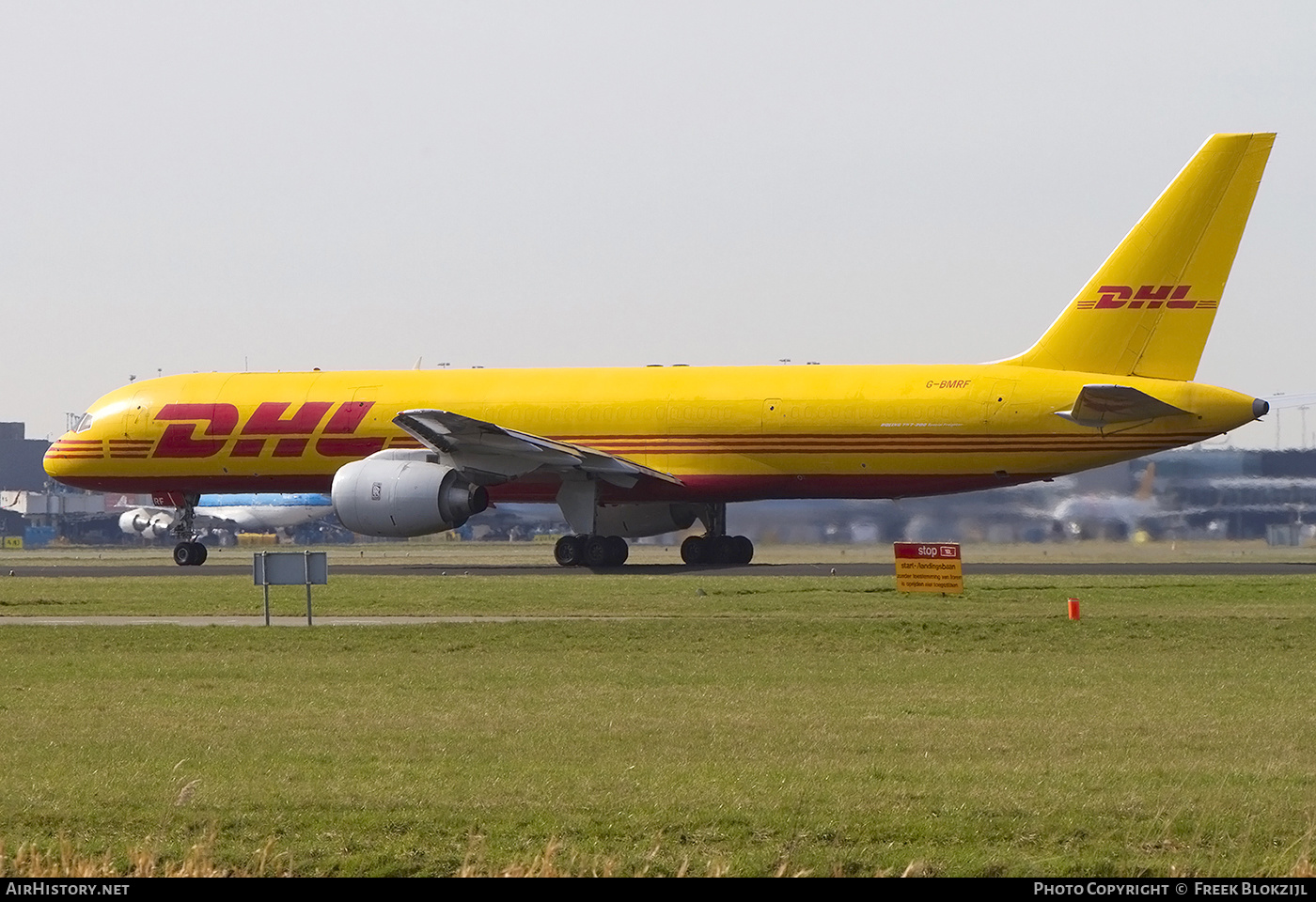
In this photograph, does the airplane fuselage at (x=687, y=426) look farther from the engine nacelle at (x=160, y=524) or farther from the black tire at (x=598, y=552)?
the engine nacelle at (x=160, y=524)

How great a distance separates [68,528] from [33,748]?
104421mm

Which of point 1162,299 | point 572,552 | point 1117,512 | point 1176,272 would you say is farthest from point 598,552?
point 1176,272

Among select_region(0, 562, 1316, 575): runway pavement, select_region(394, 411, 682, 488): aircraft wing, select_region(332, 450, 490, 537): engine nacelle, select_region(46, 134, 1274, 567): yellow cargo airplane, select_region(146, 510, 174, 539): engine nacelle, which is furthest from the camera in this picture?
select_region(146, 510, 174, 539): engine nacelle

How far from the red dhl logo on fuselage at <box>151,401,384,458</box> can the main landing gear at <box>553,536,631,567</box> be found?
5300 millimetres

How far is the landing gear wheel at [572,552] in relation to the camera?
42.2 m

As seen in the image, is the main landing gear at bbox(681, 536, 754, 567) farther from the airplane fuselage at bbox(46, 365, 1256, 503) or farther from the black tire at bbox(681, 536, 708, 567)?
the airplane fuselage at bbox(46, 365, 1256, 503)

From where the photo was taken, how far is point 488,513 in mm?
83938

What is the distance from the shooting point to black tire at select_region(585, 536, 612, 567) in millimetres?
41969

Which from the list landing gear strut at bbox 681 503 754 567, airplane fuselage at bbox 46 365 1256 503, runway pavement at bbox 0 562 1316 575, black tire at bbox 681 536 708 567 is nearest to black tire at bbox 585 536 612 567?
runway pavement at bbox 0 562 1316 575

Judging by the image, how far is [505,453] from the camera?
132ft

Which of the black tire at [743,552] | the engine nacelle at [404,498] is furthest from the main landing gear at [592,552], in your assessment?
the black tire at [743,552]

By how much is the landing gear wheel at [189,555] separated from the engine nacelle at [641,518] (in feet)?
37.1

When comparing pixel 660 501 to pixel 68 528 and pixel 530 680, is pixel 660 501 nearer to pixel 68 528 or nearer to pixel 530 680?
pixel 530 680
